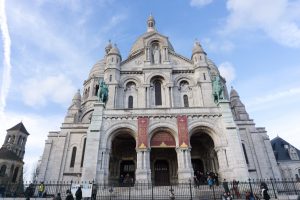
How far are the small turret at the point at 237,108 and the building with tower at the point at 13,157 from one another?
3018cm

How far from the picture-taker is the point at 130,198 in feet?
48.8

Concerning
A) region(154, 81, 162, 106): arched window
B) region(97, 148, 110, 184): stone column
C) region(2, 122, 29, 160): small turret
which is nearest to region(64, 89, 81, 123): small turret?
region(154, 81, 162, 106): arched window

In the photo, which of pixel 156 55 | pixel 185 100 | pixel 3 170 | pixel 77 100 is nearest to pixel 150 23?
pixel 156 55

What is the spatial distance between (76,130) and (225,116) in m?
17.9

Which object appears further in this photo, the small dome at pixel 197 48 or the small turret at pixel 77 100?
the small turret at pixel 77 100

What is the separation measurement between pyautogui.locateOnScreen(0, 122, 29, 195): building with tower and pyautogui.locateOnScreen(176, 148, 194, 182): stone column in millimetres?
20844

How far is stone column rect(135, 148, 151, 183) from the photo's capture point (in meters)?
17.7

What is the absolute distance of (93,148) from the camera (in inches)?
740

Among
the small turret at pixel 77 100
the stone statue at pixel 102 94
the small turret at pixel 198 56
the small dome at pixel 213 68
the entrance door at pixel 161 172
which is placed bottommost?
the entrance door at pixel 161 172

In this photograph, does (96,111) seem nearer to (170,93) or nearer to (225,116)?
(170,93)

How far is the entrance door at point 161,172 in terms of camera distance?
894 inches

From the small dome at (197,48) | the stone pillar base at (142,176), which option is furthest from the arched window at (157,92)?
the stone pillar base at (142,176)

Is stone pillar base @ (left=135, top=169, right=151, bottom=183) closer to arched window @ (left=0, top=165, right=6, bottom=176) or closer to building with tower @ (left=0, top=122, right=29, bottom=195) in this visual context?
building with tower @ (left=0, top=122, right=29, bottom=195)

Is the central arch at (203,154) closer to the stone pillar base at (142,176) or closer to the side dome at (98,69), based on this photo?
the stone pillar base at (142,176)
